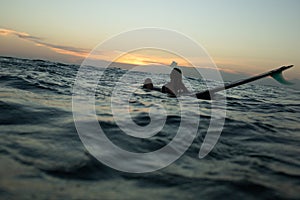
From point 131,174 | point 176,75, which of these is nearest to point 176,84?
point 176,75

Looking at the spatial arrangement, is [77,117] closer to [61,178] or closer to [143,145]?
[143,145]

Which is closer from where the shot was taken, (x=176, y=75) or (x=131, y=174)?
(x=131, y=174)

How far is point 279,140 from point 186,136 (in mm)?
2252

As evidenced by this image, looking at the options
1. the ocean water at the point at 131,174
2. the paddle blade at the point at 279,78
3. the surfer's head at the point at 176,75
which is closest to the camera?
the ocean water at the point at 131,174

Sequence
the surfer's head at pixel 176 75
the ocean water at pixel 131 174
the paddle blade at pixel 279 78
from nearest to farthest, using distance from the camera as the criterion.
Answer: the ocean water at pixel 131 174 → the paddle blade at pixel 279 78 → the surfer's head at pixel 176 75

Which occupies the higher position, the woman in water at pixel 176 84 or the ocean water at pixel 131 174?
the woman in water at pixel 176 84

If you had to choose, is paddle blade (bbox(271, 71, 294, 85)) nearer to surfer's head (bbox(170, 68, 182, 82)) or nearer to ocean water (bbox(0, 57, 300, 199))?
ocean water (bbox(0, 57, 300, 199))

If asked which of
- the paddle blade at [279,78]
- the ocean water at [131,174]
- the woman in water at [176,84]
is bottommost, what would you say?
the ocean water at [131,174]

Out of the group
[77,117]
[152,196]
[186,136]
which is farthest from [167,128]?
[152,196]

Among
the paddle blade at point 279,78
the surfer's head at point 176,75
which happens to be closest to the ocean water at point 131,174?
the paddle blade at point 279,78

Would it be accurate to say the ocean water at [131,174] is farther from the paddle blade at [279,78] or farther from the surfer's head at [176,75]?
the surfer's head at [176,75]

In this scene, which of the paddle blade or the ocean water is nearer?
the ocean water

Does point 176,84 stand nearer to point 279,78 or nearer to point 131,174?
point 279,78

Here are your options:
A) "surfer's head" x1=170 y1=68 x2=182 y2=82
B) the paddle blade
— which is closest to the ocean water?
the paddle blade
